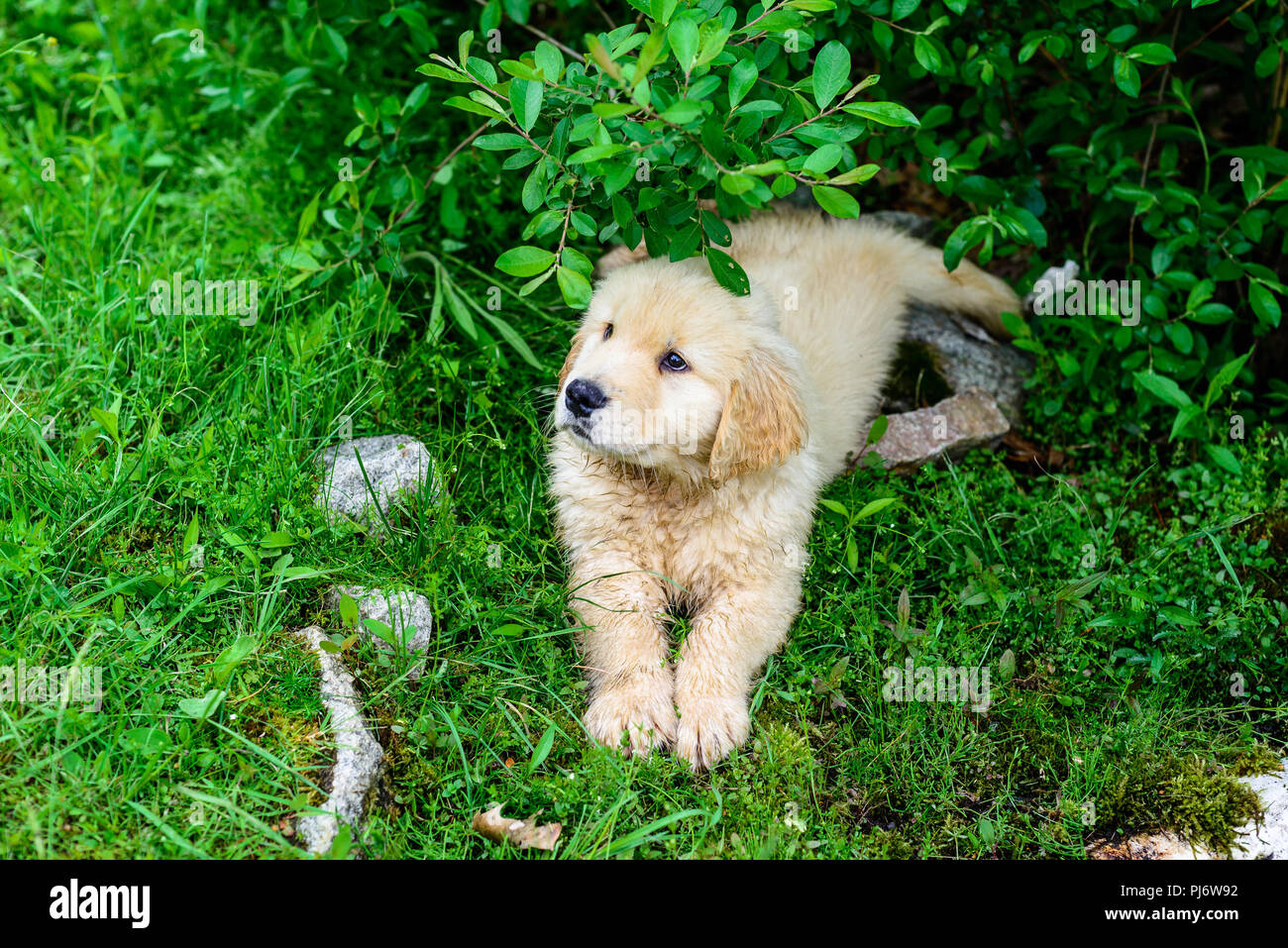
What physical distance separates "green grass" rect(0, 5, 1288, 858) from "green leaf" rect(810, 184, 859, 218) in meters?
1.17

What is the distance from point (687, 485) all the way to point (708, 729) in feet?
2.36

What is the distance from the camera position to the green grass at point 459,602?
253cm

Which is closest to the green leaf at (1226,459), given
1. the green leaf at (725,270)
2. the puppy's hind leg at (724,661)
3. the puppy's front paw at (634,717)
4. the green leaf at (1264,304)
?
the green leaf at (1264,304)

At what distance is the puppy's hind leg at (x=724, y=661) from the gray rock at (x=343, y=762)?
820 millimetres

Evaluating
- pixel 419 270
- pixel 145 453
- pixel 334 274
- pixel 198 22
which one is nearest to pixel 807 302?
pixel 419 270

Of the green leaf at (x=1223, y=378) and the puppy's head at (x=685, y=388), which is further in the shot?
the green leaf at (x=1223, y=378)

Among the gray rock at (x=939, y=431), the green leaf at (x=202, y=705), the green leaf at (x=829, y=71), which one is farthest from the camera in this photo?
the gray rock at (x=939, y=431)

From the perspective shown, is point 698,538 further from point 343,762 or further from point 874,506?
point 343,762

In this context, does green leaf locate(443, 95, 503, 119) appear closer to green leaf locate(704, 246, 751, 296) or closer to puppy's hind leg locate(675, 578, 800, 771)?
green leaf locate(704, 246, 751, 296)

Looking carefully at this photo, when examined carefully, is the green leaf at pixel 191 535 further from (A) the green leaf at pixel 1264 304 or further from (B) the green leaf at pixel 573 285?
(A) the green leaf at pixel 1264 304

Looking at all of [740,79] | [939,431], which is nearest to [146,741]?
[740,79]

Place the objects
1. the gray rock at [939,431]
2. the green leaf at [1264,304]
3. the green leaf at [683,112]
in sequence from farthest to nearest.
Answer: the gray rock at [939,431]
the green leaf at [1264,304]
the green leaf at [683,112]

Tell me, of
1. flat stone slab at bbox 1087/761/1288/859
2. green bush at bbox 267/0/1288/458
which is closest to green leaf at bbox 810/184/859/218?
green bush at bbox 267/0/1288/458

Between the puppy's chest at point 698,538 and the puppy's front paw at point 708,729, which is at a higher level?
the puppy's chest at point 698,538
